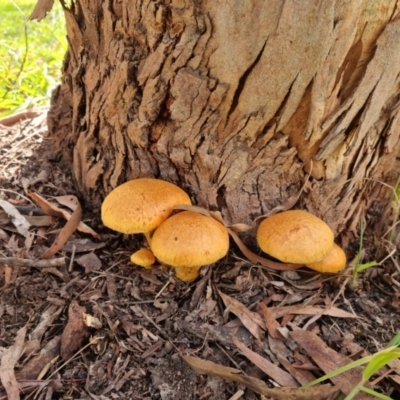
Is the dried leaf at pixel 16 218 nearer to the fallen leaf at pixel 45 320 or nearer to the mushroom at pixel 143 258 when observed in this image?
the fallen leaf at pixel 45 320

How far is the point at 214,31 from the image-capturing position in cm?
221

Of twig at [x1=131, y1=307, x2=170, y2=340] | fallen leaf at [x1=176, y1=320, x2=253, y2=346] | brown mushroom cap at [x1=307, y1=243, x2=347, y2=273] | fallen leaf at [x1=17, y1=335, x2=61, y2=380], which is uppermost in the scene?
brown mushroom cap at [x1=307, y1=243, x2=347, y2=273]

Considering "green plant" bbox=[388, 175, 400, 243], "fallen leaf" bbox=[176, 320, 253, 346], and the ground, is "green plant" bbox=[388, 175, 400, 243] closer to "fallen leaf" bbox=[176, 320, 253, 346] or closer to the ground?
the ground

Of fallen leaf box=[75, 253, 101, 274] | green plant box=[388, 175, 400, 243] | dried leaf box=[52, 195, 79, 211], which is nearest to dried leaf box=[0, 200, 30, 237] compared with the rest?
dried leaf box=[52, 195, 79, 211]

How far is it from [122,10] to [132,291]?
159 centimetres

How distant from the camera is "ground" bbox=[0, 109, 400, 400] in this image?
2.17 m

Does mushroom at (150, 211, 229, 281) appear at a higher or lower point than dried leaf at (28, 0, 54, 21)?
lower

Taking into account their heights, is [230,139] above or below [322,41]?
below

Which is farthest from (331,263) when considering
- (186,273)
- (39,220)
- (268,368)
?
(39,220)

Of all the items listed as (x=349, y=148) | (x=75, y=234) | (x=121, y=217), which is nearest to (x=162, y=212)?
(x=121, y=217)

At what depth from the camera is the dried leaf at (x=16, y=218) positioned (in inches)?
111

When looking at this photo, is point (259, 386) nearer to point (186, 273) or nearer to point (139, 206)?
point (186, 273)

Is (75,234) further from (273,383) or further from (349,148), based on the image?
(349,148)

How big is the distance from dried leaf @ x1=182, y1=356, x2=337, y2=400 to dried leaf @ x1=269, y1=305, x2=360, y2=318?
18.0 inches
